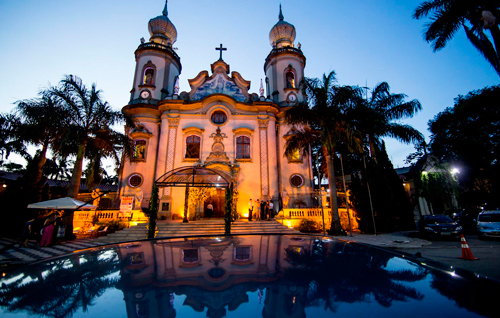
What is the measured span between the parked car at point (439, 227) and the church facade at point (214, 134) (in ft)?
26.2

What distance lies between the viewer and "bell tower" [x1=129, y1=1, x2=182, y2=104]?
21.1 meters

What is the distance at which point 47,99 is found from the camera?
12.7 metres

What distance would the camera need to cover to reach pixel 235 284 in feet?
5.11

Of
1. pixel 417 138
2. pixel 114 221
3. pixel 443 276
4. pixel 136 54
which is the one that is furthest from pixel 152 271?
pixel 136 54

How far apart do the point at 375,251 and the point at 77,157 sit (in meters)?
16.3

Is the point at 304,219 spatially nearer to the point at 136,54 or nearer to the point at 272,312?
the point at 272,312

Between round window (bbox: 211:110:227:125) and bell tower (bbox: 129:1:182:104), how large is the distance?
4906 millimetres

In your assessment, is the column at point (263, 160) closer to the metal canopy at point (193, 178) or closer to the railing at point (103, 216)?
the metal canopy at point (193, 178)

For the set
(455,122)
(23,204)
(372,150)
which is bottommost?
(23,204)

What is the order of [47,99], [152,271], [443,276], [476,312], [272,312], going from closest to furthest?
1. [476,312]
2. [272,312]
3. [443,276]
4. [152,271]
5. [47,99]

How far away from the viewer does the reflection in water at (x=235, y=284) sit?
1232mm

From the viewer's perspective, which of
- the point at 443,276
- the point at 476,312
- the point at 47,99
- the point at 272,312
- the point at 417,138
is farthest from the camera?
the point at 417,138

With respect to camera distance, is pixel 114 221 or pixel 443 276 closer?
pixel 443 276

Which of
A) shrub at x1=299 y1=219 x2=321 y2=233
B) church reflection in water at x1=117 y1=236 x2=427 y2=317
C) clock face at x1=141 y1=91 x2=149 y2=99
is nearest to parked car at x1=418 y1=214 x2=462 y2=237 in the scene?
shrub at x1=299 y1=219 x2=321 y2=233
